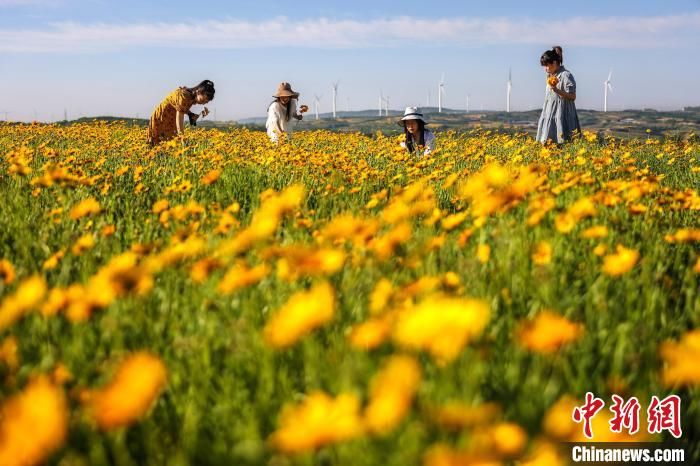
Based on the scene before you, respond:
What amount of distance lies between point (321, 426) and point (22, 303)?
1.15 meters

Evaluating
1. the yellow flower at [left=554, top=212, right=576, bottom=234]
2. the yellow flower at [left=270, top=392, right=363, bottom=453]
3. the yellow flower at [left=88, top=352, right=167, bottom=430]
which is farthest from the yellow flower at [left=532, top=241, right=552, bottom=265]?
the yellow flower at [left=88, top=352, right=167, bottom=430]

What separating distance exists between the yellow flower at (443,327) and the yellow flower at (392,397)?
0.29 feet

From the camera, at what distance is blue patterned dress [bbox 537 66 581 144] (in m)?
8.80

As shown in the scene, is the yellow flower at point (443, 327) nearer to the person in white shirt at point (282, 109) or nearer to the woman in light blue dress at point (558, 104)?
the woman in light blue dress at point (558, 104)

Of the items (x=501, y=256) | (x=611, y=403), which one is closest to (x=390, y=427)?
(x=611, y=403)

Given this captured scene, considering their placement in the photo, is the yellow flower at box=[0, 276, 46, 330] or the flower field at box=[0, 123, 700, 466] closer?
the flower field at box=[0, 123, 700, 466]

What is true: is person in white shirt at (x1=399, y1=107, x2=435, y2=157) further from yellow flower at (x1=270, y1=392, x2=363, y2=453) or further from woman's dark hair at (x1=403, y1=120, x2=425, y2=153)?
yellow flower at (x1=270, y1=392, x2=363, y2=453)

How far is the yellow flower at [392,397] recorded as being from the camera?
3.18 feet

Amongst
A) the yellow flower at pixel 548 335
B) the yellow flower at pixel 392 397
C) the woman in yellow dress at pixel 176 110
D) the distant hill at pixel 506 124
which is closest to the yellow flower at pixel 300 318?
the yellow flower at pixel 392 397

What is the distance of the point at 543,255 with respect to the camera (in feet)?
6.97

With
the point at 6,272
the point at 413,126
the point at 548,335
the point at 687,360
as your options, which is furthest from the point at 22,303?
the point at 413,126

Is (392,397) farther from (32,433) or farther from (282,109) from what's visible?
(282,109)

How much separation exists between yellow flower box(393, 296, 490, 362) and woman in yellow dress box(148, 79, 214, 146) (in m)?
7.82

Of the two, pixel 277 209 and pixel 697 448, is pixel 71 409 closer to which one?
pixel 277 209
